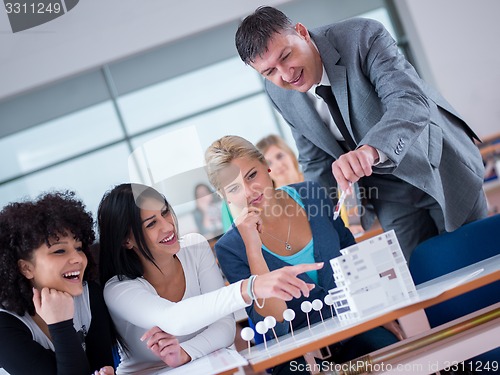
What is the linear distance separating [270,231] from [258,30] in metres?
0.56

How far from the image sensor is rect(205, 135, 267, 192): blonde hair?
1839mm

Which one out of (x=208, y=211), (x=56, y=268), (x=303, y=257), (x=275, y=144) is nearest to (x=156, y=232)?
(x=56, y=268)

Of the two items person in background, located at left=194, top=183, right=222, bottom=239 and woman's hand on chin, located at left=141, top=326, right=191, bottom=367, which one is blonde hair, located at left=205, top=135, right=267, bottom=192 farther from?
woman's hand on chin, located at left=141, top=326, right=191, bottom=367

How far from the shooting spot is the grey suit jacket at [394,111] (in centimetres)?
168

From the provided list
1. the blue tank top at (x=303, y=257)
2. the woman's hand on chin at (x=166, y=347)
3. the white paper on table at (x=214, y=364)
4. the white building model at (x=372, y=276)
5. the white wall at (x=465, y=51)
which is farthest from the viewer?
the white wall at (x=465, y=51)

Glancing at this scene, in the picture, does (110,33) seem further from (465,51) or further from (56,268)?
(56,268)

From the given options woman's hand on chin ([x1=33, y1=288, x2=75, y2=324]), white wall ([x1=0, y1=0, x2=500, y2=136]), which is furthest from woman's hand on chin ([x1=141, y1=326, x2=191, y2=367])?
white wall ([x1=0, y1=0, x2=500, y2=136])

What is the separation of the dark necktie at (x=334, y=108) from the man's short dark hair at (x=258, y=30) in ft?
0.68

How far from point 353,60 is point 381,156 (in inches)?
14.4

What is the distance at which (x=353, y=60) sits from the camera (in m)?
1.75

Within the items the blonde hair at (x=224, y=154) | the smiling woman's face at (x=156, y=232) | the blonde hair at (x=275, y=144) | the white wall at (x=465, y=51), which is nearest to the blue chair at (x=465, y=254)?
the blonde hair at (x=224, y=154)

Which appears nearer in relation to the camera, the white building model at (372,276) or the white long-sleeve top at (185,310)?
the white building model at (372,276)

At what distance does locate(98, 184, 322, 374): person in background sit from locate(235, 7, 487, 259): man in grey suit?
47 centimetres

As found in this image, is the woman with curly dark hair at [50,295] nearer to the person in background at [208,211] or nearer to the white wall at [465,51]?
the person in background at [208,211]
